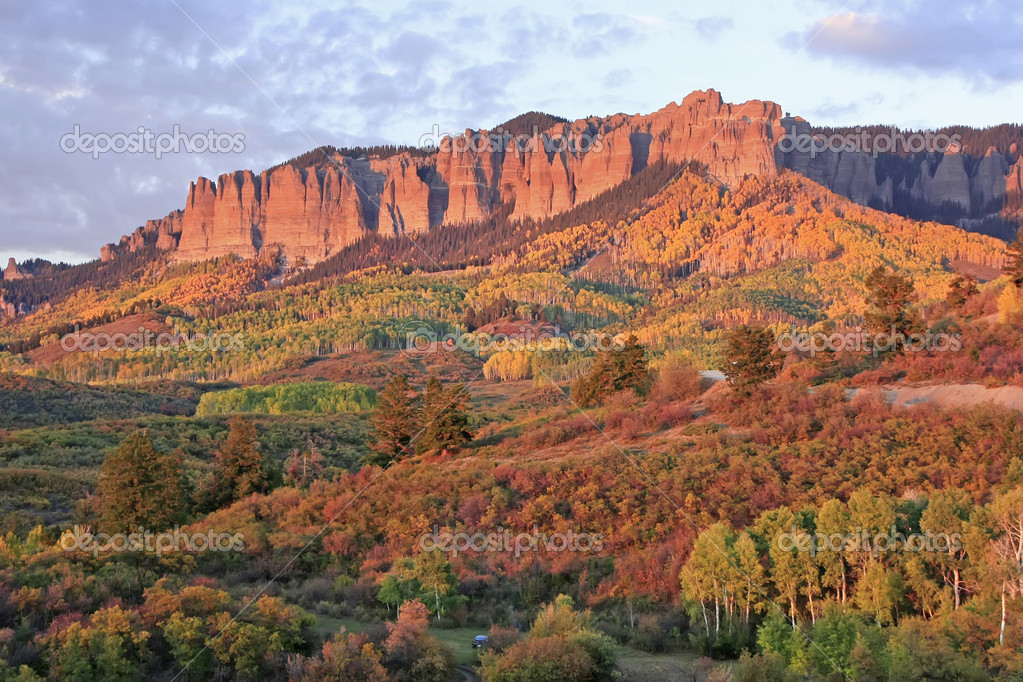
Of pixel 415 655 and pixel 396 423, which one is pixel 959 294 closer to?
pixel 396 423

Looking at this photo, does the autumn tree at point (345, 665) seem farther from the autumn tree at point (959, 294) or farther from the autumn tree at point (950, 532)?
the autumn tree at point (959, 294)

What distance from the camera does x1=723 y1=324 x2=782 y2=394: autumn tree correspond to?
42.8 m

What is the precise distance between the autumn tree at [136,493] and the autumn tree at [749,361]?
24.2 meters

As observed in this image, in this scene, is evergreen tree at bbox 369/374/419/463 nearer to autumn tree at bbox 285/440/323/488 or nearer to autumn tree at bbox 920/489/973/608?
autumn tree at bbox 285/440/323/488

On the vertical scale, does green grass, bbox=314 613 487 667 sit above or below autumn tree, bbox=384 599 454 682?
below

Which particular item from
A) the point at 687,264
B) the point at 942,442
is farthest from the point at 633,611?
the point at 687,264

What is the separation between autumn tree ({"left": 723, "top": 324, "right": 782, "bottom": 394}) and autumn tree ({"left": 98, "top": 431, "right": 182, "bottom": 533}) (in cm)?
2425

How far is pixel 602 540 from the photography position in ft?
102

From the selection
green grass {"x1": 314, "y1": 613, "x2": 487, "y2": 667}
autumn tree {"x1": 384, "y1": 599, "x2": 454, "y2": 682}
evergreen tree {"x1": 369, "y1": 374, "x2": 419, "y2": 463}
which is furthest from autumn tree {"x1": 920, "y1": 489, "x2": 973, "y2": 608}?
evergreen tree {"x1": 369, "y1": 374, "x2": 419, "y2": 463}

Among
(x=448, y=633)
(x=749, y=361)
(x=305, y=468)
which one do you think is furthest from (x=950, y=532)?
(x=305, y=468)

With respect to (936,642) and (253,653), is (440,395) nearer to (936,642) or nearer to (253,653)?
(253,653)

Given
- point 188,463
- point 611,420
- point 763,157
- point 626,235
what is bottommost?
point 188,463

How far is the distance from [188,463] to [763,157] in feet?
489

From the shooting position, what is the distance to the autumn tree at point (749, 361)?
42812 millimetres
